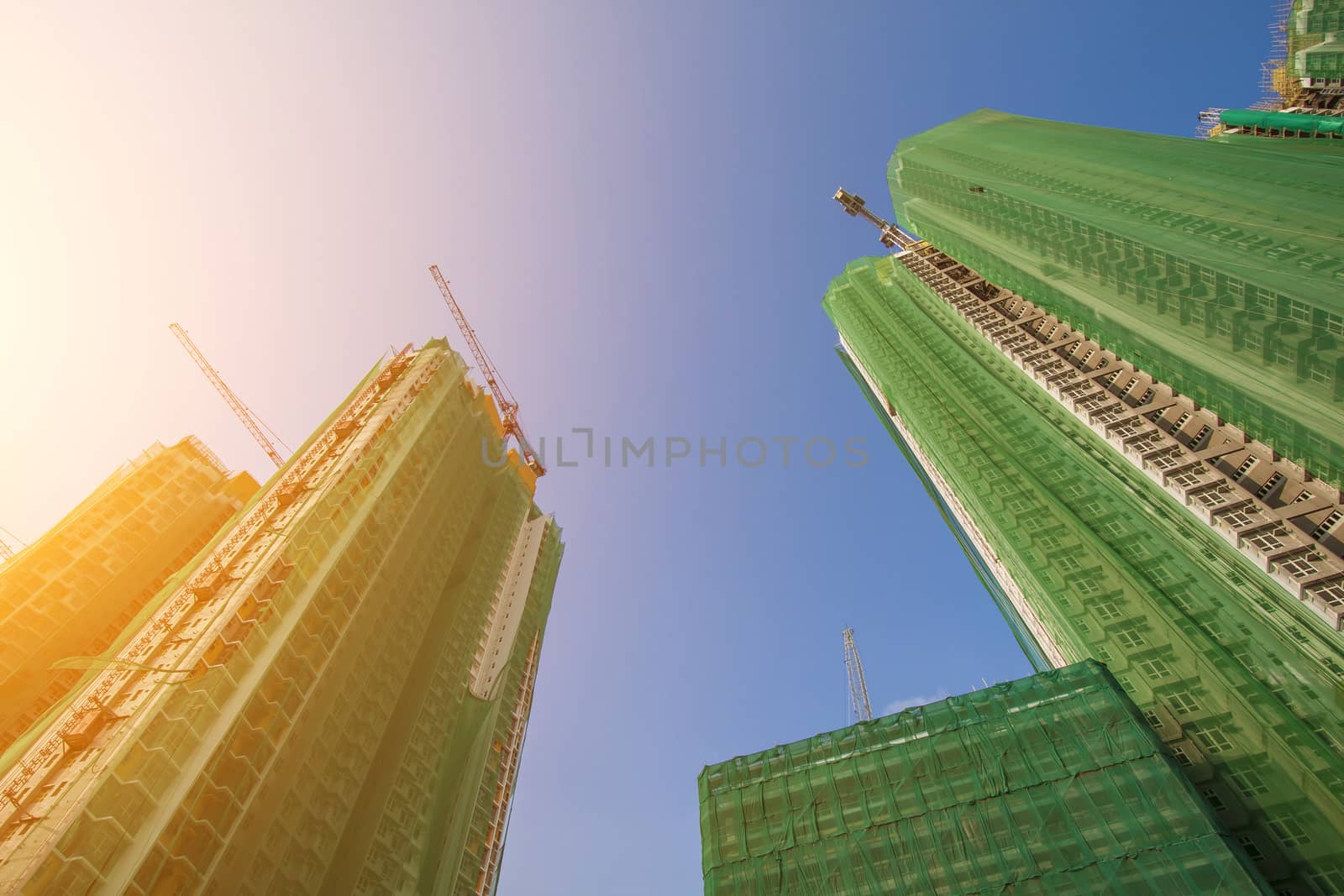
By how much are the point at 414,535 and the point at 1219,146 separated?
2593 inches

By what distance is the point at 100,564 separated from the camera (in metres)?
47.0

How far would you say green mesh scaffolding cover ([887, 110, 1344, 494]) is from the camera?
29.7 m

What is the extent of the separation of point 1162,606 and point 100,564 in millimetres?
65392

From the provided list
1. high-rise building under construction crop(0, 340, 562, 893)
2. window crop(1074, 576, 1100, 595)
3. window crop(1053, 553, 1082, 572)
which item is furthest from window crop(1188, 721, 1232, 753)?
high-rise building under construction crop(0, 340, 562, 893)

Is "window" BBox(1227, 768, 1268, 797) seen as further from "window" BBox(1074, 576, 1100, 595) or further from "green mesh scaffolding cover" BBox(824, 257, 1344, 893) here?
"window" BBox(1074, 576, 1100, 595)

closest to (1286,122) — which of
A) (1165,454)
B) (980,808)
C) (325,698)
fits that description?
(1165,454)

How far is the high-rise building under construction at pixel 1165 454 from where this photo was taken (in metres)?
29.5

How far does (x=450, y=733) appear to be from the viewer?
50.4 m

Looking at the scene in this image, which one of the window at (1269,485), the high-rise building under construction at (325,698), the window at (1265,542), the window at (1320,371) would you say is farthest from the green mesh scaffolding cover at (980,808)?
the high-rise building under construction at (325,698)

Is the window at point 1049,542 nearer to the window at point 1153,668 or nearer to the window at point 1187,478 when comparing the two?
the window at point 1187,478

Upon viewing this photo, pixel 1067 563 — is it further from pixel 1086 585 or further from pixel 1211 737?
pixel 1211 737

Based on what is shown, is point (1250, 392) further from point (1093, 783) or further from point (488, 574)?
point (488, 574)

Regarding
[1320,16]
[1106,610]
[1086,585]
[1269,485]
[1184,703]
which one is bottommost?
[1184,703]

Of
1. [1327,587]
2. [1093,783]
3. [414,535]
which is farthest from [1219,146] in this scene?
[414,535]
